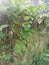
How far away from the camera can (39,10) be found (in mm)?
2518

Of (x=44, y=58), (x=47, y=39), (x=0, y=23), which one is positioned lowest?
(x=44, y=58)

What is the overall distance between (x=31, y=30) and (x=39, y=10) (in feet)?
0.94

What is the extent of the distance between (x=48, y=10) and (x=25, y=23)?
0.49m

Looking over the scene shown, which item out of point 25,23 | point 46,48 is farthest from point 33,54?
point 25,23

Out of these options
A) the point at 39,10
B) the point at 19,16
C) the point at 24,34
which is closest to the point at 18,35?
the point at 24,34

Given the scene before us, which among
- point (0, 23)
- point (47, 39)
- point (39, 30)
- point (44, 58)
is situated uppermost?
point (0, 23)

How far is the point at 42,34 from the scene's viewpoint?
8.52 feet

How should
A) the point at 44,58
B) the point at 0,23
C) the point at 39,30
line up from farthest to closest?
the point at 44,58, the point at 39,30, the point at 0,23

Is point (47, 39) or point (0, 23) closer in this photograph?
point (0, 23)

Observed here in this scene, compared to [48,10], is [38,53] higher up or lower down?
lower down

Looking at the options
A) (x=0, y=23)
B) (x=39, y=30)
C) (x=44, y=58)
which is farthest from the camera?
(x=44, y=58)

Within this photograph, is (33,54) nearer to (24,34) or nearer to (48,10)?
(24,34)

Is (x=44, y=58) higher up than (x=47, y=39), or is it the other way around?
(x=47, y=39)

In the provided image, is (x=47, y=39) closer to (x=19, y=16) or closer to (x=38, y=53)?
(x=38, y=53)
